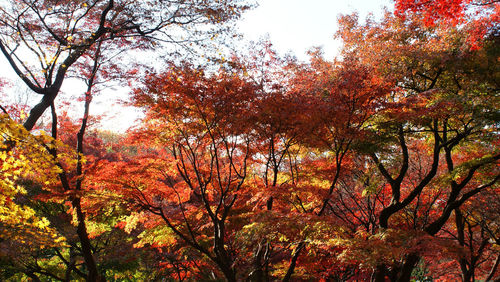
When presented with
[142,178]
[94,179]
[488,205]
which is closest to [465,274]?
[488,205]

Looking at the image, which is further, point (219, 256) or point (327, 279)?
point (327, 279)

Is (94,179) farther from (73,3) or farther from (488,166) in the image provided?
(488,166)

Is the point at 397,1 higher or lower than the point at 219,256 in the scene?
higher

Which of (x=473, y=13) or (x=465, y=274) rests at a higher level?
(x=473, y=13)

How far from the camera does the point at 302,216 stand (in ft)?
19.7

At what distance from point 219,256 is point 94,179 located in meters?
3.39

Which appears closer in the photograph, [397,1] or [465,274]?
[397,1]

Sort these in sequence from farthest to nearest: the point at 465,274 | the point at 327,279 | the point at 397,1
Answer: the point at 327,279
the point at 465,274
the point at 397,1

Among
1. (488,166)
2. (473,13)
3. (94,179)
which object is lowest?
(94,179)

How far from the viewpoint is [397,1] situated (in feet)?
24.3

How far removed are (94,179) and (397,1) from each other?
27.3 ft

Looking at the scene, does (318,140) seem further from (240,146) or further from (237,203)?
(237,203)

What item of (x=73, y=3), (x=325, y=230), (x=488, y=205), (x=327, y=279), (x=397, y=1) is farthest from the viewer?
(x=327, y=279)

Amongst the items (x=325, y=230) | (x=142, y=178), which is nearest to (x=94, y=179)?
(x=142, y=178)
